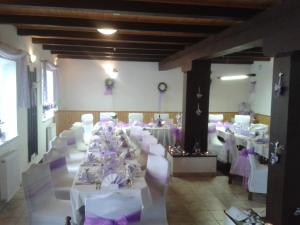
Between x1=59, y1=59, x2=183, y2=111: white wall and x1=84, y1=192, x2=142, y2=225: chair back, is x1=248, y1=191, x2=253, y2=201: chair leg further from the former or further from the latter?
x1=59, y1=59, x2=183, y2=111: white wall

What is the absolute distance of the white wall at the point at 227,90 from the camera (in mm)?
10516

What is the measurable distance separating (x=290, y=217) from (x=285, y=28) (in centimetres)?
184

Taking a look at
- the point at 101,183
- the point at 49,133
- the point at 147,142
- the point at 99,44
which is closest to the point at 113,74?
the point at 49,133

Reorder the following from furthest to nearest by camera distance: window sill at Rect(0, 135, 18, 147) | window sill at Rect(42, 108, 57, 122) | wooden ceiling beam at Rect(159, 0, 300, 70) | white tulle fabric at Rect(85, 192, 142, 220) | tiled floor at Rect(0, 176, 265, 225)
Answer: window sill at Rect(42, 108, 57, 122)
window sill at Rect(0, 135, 18, 147)
tiled floor at Rect(0, 176, 265, 225)
wooden ceiling beam at Rect(159, 0, 300, 70)
white tulle fabric at Rect(85, 192, 142, 220)

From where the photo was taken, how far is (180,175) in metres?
6.09

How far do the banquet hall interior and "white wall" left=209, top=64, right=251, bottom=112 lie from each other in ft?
2.55

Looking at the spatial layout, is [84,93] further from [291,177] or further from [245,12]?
[291,177]

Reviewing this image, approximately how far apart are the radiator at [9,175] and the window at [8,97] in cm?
63

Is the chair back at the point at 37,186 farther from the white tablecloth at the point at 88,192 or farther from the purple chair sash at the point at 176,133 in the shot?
the purple chair sash at the point at 176,133

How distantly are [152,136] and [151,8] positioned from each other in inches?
117

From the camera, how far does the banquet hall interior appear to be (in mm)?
2963

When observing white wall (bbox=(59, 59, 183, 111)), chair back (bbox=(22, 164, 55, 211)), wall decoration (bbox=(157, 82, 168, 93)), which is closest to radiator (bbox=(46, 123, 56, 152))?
white wall (bbox=(59, 59, 183, 111))

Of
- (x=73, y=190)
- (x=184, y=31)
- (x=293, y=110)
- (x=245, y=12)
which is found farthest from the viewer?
(x=184, y=31)

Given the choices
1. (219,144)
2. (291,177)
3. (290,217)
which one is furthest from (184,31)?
(219,144)
